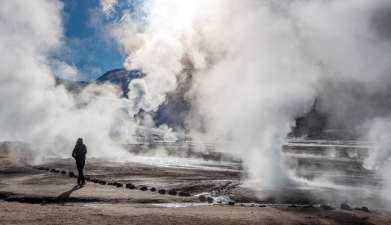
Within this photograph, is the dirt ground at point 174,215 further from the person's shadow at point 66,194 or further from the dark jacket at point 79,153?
the dark jacket at point 79,153

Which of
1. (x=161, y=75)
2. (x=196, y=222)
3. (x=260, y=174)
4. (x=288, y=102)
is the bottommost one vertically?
(x=196, y=222)

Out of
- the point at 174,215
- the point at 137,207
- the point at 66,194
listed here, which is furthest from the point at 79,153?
the point at 174,215

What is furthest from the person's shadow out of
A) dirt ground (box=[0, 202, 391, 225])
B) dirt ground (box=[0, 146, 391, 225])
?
dirt ground (box=[0, 202, 391, 225])

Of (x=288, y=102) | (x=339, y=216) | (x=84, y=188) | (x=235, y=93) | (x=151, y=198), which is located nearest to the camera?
(x=339, y=216)

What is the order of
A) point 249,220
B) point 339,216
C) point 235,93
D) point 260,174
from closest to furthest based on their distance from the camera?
point 249,220, point 339,216, point 260,174, point 235,93

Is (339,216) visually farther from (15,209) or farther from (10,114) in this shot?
(10,114)

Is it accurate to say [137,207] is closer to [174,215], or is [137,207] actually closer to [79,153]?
[174,215]

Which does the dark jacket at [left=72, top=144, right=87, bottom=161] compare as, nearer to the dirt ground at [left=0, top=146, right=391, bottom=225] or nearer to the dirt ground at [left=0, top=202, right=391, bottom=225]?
the dirt ground at [left=0, top=146, right=391, bottom=225]

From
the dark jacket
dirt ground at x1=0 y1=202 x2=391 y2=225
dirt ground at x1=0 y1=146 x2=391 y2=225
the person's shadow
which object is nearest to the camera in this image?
dirt ground at x1=0 y1=202 x2=391 y2=225

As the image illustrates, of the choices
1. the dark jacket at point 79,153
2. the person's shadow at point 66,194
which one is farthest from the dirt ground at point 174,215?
the dark jacket at point 79,153

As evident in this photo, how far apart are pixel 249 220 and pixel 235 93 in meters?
113

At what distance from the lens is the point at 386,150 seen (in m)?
62.5

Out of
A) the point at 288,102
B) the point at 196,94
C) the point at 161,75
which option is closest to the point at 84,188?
the point at 288,102

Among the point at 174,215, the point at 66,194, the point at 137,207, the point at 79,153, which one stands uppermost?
the point at 79,153
